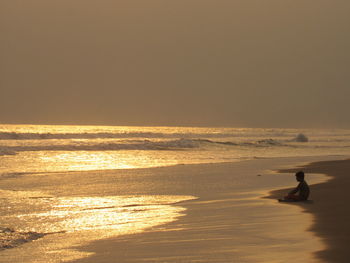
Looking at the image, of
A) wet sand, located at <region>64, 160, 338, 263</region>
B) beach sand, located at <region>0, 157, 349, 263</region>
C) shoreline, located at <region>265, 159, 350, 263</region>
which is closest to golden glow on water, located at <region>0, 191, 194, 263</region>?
beach sand, located at <region>0, 157, 349, 263</region>

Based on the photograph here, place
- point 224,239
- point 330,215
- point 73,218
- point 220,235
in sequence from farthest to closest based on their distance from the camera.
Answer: point 73,218 → point 330,215 → point 220,235 → point 224,239

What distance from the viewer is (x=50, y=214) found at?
11539mm

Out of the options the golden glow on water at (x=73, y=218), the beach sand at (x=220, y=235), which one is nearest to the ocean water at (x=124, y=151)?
the golden glow on water at (x=73, y=218)

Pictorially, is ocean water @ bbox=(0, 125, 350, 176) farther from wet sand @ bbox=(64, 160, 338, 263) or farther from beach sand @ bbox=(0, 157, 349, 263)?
wet sand @ bbox=(64, 160, 338, 263)

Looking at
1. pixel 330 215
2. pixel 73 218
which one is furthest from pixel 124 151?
pixel 330 215

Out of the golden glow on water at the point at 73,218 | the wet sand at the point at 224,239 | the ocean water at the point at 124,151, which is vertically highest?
the wet sand at the point at 224,239

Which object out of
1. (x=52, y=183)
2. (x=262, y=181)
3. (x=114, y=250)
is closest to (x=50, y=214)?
(x=114, y=250)

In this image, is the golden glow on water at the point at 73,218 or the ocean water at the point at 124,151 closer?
the golden glow on water at the point at 73,218

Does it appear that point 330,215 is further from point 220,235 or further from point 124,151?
point 124,151

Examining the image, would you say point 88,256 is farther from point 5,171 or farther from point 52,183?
point 5,171

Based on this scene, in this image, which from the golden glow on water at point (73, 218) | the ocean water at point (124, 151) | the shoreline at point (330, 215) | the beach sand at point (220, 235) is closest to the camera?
the shoreline at point (330, 215)

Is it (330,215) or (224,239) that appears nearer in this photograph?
(224,239)

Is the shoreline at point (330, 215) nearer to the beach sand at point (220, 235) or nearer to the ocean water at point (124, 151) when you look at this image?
the beach sand at point (220, 235)

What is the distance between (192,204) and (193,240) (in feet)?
14.6
